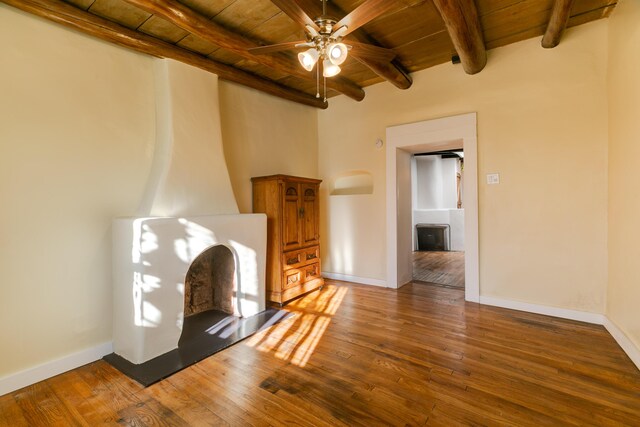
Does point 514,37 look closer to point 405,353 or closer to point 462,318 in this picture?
point 462,318

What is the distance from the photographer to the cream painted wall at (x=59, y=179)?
201 cm

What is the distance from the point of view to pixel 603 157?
2.77 meters

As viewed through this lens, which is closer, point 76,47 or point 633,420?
point 633,420

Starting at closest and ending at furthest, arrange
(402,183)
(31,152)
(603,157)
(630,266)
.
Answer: (31,152), (630,266), (603,157), (402,183)

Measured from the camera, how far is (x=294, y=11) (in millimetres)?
1735

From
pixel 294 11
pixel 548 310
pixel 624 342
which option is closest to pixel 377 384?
pixel 624 342

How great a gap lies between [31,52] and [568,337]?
191 inches

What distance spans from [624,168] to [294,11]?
9.31 feet

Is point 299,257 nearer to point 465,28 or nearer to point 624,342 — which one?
point 465,28

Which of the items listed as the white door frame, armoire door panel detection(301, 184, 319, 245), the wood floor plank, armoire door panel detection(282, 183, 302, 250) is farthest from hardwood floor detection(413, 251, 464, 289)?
the wood floor plank

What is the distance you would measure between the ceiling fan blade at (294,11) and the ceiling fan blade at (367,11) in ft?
0.58

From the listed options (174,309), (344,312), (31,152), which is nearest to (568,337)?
(344,312)

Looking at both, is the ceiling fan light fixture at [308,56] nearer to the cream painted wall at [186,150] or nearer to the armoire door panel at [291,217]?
the cream painted wall at [186,150]

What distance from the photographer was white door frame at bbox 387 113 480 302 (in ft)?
11.3
